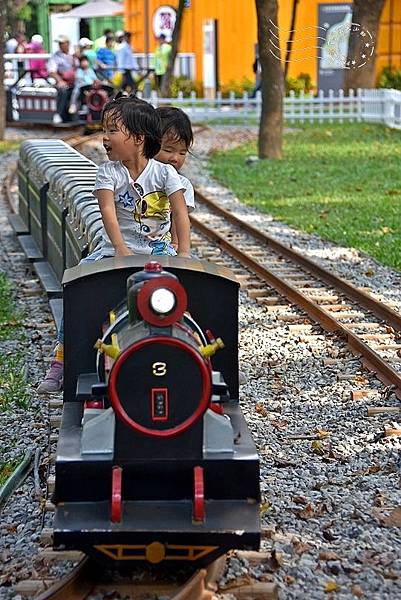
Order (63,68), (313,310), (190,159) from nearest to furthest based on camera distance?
(313,310), (190,159), (63,68)

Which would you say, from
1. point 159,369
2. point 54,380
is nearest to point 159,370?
point 159,369

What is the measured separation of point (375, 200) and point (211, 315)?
1225 cm

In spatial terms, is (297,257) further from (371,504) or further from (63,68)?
(63,68)

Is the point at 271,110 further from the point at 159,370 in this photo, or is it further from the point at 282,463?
the point at 159,370

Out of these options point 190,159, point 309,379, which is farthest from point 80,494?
point 190,159

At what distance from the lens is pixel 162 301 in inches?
181

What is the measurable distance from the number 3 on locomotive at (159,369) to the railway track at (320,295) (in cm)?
320

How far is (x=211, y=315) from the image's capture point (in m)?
5.48

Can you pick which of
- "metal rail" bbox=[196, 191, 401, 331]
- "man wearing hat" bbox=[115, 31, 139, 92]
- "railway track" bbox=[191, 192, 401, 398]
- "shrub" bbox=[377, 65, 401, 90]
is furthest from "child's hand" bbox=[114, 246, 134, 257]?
"shrub" bbox=[377, 65, 401, 90]

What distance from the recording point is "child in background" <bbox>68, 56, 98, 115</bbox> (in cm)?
3072

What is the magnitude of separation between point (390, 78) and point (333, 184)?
18.4m

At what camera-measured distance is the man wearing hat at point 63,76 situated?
30.7 meters

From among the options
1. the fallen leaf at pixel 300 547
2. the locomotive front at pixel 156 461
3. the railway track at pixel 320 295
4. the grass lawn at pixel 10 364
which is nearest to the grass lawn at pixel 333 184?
the railway track at pixel 320 295

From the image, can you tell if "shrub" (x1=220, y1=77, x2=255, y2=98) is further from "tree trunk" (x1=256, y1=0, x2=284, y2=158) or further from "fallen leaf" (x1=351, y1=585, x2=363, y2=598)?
"fallen leaf" (x1=351, y1=585, x2=363, y2=598)
